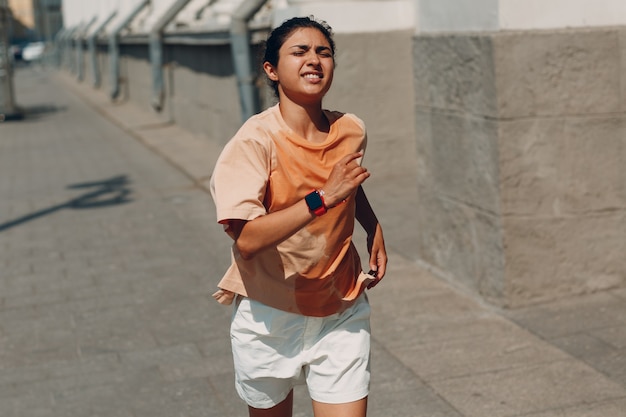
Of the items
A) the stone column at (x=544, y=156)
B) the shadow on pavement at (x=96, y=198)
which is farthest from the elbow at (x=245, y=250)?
the shadow on pavement at (x=96, y=198)

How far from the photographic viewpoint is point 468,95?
6047 mm

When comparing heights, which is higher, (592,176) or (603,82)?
(603,82)

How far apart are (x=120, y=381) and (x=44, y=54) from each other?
64.8m

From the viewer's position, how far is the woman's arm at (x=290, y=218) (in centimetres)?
282

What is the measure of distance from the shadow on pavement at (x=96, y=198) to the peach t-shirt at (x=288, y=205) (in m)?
6.70

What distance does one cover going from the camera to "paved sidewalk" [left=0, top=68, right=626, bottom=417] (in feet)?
15.3

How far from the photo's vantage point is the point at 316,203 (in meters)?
2.85

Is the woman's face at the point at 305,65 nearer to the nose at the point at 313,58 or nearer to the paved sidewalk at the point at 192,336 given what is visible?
the nose at the point at 313,58

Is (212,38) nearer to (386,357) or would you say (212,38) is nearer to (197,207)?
(197,207)

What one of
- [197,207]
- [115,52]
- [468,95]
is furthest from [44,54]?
[468,95]

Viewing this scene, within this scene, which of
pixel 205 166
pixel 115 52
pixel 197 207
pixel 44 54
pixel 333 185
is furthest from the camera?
pixel 44 54

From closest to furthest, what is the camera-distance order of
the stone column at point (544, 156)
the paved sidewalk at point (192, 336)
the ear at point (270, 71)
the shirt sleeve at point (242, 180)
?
the shirt sleeve at point (242, 180) < the ear at point (270, 71) < the paved sidewalk at point (192, 336) < the stone column at point (544, 156)

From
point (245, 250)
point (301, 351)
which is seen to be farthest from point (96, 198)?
point (245, 250)

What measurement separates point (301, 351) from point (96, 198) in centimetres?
799
